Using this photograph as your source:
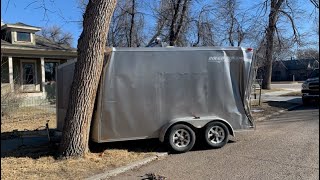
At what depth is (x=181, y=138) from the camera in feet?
26.5

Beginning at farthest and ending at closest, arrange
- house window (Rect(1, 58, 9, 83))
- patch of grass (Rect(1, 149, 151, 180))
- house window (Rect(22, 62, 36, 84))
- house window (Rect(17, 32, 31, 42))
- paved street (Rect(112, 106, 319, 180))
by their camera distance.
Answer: house window (Rect(17, 32, 31, 42)) → house window (Rect(22, 62, 36, 84)) → house window (Rect(1, 58, 9, 83)) → patch of grass (Rect(1, 149, 151, 180)) → paved street (Rect(112, 106, 319, 180))

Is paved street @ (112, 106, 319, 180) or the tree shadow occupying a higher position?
paved street @ (112, 106, 319, 180)

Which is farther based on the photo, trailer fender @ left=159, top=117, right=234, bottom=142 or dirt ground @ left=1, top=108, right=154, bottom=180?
trailer fender @ left=159, top=117, right=234, bottom=142

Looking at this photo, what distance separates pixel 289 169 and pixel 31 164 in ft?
15.1

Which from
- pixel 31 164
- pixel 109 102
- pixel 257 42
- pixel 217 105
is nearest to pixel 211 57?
pixel 217 105

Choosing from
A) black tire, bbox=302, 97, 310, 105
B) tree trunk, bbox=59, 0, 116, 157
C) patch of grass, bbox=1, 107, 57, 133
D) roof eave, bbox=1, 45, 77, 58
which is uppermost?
roof eave, bbox=1, 45, 77, 58

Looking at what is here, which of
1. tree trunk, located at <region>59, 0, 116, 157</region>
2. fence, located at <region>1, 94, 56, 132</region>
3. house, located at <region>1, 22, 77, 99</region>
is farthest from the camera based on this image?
house, located at <region>1, 22, 77, 99</region>

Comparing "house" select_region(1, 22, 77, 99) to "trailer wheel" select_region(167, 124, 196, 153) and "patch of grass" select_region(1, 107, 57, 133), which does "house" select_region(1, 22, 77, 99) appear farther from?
"trailer wheel" select_region(167, 124, 196, 153)

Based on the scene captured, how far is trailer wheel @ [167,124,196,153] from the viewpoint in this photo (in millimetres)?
7985

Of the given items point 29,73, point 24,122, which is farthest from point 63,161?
point 29,73

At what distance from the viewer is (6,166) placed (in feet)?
22.5

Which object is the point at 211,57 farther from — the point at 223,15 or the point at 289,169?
the point at 223,15

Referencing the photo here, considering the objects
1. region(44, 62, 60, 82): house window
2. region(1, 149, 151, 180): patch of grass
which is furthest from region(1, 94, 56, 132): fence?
region(44, 62, 60, 82): house window

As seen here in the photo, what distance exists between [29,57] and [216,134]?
18588 mm
